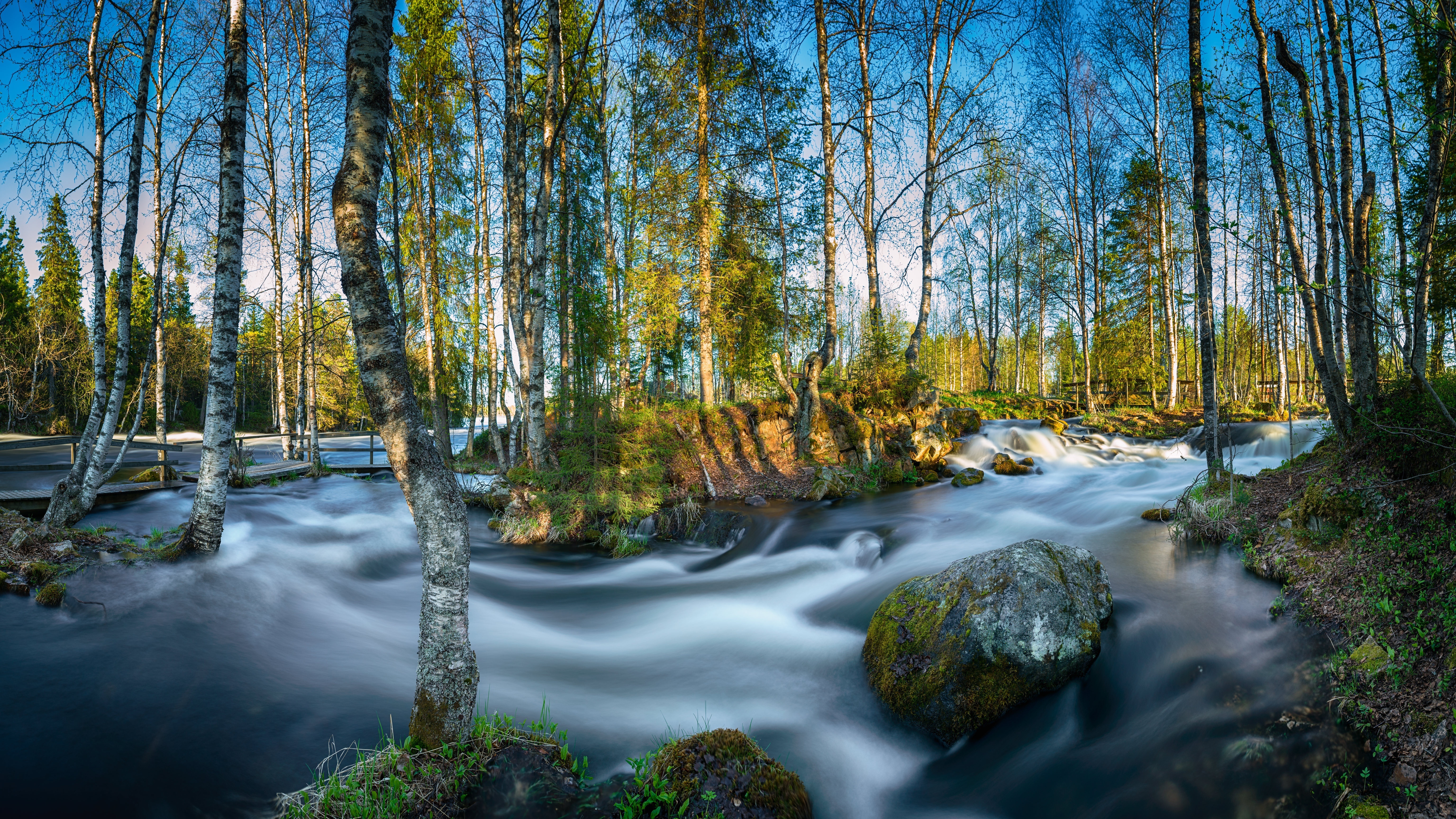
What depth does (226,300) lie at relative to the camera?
6625 mm

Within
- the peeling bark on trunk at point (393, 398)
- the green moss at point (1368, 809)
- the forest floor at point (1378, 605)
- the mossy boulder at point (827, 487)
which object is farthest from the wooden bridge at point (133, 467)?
the forest floor at point (1378, 605)

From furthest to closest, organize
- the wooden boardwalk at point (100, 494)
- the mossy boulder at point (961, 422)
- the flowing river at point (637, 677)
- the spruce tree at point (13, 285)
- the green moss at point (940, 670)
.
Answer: the spruce tree at point (13, 285) < the mossy boulder at point (961, 422) < the wooden boardwalk at point (100, 494) < the green moss at point (940, 670) < the flowing river at point (637, 677)

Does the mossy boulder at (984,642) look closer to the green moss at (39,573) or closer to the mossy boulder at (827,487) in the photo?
the mossy boulder at (827,487)

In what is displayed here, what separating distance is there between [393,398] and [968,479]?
13294 millimetres

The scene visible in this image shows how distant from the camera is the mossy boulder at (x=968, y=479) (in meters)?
13.6

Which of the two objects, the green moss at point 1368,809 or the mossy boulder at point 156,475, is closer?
the green moss at point 1368,809

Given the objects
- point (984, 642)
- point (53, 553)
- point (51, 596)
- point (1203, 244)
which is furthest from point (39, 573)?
point (1203, 244)

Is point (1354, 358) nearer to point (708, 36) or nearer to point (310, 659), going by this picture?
Result: point (310, 659)

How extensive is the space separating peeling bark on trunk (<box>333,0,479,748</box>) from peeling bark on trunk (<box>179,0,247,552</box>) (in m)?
5.19

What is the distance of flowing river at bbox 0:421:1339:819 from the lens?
355 cm

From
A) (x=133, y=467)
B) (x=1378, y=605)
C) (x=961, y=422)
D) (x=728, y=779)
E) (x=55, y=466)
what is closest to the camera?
(x=728, y=779)

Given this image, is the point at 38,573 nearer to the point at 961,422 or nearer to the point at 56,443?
the point at 961,422

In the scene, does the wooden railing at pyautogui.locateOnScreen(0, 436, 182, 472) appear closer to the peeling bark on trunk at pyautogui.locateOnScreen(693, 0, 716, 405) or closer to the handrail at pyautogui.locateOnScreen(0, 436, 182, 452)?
the handrail at pyautogui.locateOnScreen(0, 436, 182, 452)

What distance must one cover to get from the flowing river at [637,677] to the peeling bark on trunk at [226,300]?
596 mm
